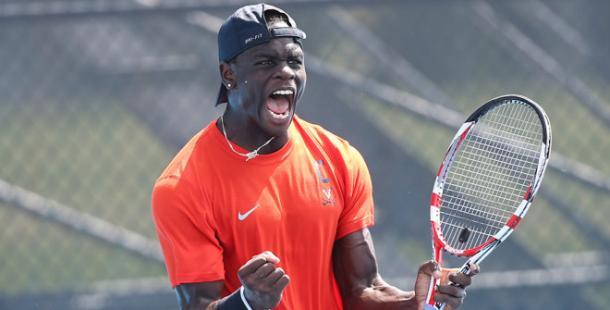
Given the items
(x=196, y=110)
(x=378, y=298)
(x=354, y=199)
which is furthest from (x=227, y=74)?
(x=196, y=110)

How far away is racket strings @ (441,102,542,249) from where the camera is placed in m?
4.27

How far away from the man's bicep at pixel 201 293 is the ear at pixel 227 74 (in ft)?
1.97

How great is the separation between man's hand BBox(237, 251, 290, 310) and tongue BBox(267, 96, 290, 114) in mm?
514

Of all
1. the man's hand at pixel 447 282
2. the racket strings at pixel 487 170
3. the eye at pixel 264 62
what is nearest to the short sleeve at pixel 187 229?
the eye at pixel 264 62

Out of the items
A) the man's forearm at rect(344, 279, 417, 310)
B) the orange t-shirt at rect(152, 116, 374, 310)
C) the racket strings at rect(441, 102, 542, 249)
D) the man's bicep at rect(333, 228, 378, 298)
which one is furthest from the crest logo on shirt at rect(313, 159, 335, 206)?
the racket strings at rect(441, 102, 542, 249)

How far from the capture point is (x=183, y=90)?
21.1 ft

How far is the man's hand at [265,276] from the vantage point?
3174 mm

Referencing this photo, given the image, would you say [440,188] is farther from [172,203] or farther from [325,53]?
[325,53]

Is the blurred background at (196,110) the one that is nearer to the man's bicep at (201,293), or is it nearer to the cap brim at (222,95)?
the cap brim at (222,95)

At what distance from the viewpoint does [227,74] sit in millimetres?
3635

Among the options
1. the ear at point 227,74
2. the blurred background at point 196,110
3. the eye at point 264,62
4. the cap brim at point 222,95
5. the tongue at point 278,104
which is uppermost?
the eye at point 264,62

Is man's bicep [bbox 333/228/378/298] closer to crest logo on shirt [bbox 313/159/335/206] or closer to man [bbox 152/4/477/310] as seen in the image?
man [bbox 152/4/477/310]

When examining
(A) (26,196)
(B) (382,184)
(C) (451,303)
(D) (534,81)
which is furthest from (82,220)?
(C) (451,303)

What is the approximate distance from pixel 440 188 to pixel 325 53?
9.48 ft
